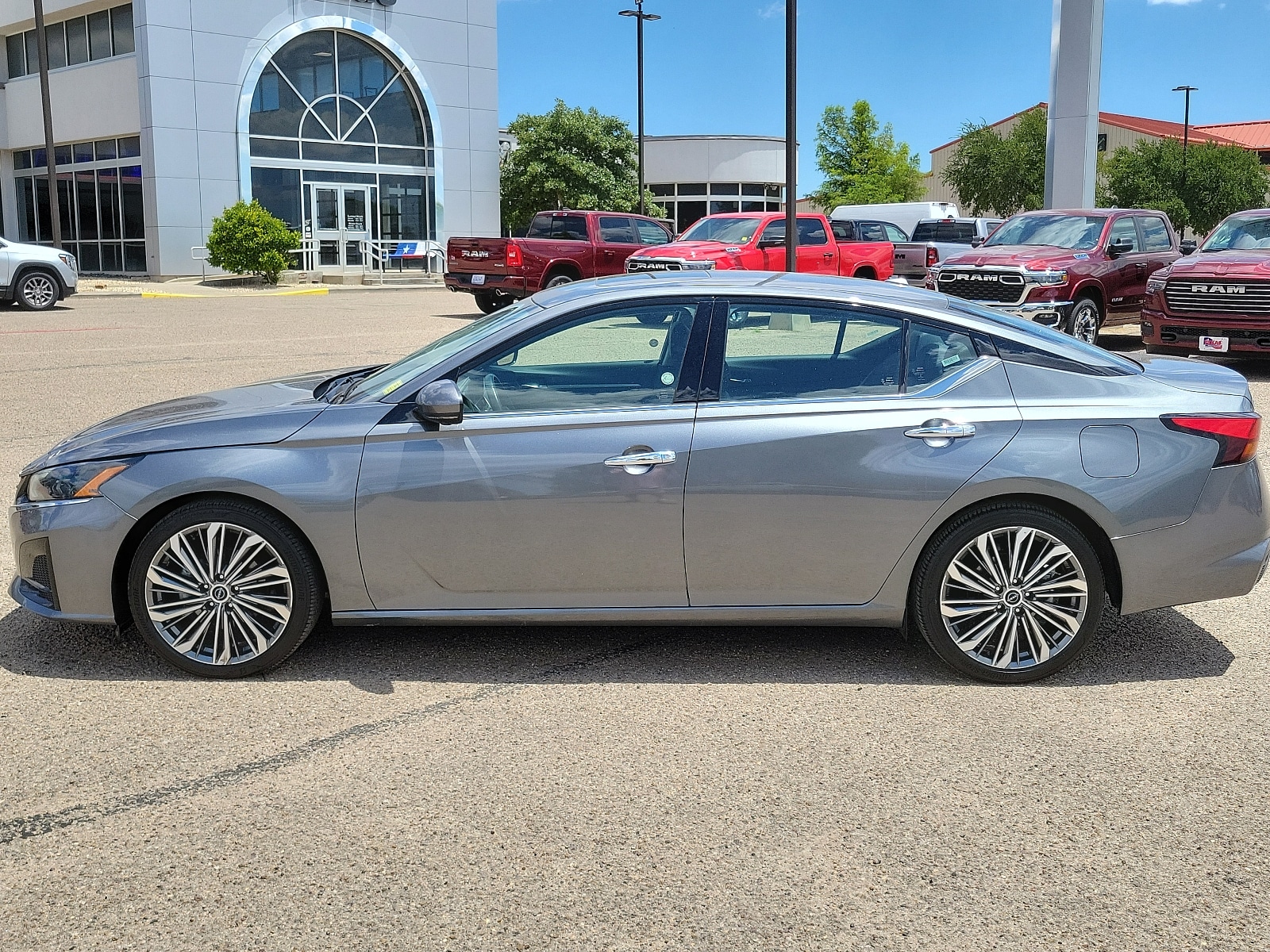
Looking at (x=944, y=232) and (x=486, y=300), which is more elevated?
(x=944, y=232)

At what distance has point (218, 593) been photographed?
4723 millimetres

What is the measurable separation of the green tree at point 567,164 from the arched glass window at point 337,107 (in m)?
7.61

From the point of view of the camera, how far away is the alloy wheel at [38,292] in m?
24.6

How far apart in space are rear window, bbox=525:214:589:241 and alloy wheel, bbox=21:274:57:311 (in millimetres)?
9265

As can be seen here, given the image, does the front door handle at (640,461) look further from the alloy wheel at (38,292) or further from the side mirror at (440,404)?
the alloy wheel at (38,292)

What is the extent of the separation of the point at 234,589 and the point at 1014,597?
283cm

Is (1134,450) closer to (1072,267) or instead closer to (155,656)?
(155,656)

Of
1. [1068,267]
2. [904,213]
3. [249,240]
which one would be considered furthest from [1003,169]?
[1068,267]

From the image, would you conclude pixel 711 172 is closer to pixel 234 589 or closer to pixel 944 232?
pixel 944 232

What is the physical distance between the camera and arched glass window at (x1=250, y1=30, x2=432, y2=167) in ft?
128

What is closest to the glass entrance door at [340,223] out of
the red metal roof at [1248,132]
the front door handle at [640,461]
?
the front door handle at [640,461]

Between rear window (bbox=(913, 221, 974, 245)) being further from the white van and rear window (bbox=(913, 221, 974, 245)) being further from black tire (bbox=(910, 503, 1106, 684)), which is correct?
A: black tire (bbox=(910, 503, 1106, 684))

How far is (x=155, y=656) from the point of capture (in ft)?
16.6

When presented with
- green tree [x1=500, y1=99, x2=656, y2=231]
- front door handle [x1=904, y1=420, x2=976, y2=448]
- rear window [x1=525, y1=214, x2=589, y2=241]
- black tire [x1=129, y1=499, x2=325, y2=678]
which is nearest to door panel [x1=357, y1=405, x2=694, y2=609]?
black tire [x1=129, y1=499, x2=325, y2=678]
